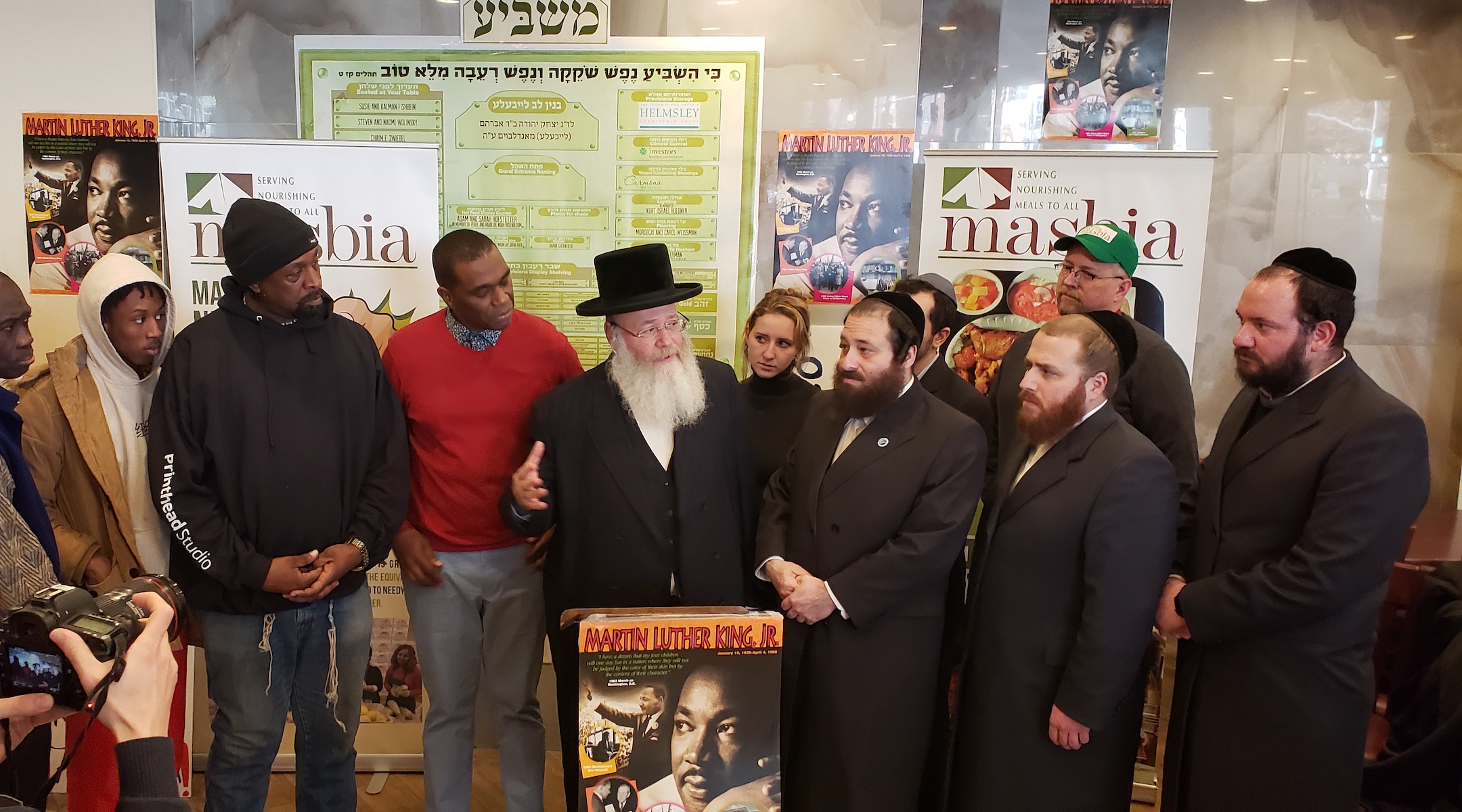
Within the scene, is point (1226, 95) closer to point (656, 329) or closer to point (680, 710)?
point (656, 329)

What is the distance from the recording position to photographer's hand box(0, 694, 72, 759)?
1.34 metres

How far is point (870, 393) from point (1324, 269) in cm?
111

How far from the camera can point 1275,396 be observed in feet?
7.36

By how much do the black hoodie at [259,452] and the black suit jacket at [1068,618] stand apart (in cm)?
169

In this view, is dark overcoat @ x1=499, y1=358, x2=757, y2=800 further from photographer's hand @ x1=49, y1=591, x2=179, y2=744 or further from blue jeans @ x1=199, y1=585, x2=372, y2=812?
photographer's hand @ x1=49, y1=591, x2=179, y2=744

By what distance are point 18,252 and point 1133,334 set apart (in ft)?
14.0

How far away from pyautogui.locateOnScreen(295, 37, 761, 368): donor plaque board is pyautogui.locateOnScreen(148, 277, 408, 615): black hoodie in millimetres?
1463

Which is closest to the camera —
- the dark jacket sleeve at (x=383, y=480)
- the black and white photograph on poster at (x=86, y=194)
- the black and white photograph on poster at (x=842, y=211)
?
the dark jacket sleeve at (x=383, y=480)

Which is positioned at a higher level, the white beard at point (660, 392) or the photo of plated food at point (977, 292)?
the photo of plated food at point (977, 292)

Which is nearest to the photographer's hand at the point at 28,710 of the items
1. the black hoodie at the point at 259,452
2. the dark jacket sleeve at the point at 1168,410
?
the black hoodie at the point at 259,452

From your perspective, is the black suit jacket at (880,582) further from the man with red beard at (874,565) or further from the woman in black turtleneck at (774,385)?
the woman in black turtleneck at (774,385)

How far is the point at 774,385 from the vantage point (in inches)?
119

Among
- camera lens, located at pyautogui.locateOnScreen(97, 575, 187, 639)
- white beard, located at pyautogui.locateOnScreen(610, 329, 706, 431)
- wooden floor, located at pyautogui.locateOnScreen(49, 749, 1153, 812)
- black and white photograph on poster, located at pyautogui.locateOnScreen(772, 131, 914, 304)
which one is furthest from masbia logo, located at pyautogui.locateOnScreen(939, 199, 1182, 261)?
camera lens, located at pyautogui.locateOnScreen(97, 575, 187, 639)

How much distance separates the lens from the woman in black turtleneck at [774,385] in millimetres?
2930
